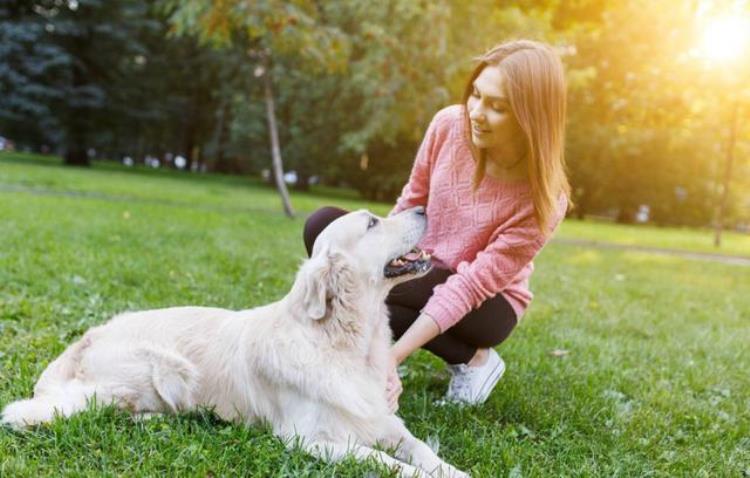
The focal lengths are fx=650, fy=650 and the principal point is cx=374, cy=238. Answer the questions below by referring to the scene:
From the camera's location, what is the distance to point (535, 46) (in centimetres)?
336

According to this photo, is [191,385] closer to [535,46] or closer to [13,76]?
[535,46]

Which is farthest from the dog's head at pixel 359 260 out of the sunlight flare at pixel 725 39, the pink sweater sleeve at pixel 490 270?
the sunlight flare at pixel 725 39

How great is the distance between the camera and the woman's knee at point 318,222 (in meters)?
4.01

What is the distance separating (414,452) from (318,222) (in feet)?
5.34

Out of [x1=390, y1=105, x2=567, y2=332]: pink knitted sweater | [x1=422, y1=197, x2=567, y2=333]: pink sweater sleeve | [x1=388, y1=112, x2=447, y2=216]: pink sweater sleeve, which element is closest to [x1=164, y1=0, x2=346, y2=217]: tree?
[x1=388, y1=112, x2=447, y2=216]: pink sweater sleeve

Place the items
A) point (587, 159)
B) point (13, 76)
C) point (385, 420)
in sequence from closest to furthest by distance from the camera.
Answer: point (385, 420) < point (13, 76) < point (587, 159)

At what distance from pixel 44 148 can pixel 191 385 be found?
41.3m

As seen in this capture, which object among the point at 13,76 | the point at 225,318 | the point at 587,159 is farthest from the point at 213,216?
the point at 587,159

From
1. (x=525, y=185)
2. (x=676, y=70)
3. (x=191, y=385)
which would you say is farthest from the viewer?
(x=676, y=70)

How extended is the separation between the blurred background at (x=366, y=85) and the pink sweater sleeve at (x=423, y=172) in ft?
26.4

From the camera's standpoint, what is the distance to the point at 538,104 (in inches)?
129

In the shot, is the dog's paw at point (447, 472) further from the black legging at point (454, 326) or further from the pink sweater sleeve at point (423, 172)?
the pink sweater sleeve at point (423, 172)

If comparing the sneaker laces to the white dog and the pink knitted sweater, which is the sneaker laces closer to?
the pink knitted sweater

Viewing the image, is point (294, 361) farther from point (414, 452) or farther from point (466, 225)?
point (466, 225)
